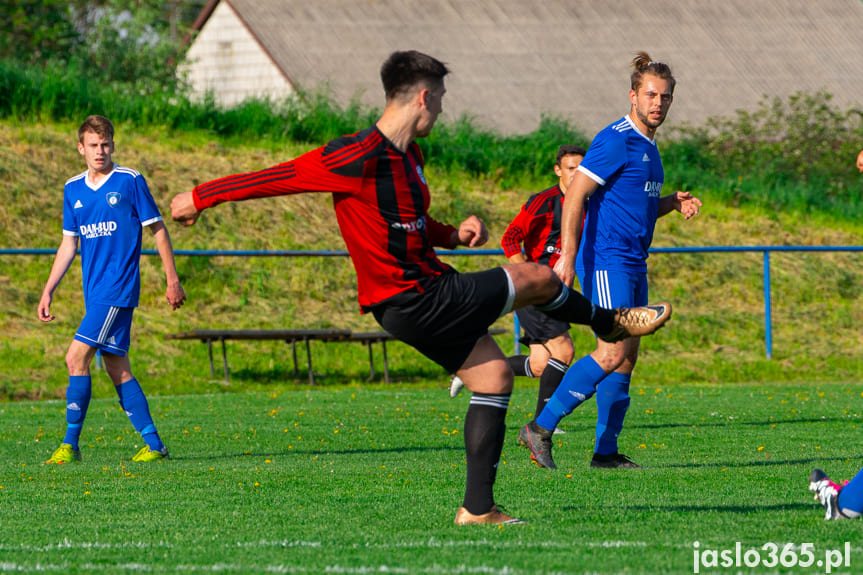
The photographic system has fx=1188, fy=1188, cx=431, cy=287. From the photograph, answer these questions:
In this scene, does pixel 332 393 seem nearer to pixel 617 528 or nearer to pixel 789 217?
pixel 617 528

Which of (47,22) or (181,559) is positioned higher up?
(47,22)

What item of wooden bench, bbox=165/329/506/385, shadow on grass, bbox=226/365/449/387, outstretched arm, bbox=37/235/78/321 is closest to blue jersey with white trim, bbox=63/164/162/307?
outstretched arm, bbox=37/235/78/321

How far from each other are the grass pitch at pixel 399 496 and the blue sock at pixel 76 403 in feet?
0.88

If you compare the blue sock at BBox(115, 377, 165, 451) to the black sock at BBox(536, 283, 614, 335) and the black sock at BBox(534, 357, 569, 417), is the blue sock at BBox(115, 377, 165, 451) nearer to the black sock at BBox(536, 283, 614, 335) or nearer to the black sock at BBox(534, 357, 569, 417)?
the black sock at BBox(534, 357, 569, 417)

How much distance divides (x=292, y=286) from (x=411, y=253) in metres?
15.0

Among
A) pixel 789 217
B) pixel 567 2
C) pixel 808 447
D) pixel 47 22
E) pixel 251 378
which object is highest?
pixel 567 2

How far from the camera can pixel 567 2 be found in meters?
39.4

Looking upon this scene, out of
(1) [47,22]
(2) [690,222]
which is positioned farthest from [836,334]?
(1) [47,22]

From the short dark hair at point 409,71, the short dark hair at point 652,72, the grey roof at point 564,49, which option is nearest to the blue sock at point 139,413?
the short dark hair at point 652,72

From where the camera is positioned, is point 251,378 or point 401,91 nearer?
point 401,91

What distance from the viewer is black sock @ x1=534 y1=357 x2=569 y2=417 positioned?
9062 millimetres

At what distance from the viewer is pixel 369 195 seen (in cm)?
487

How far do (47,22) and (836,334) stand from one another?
24638 millimetres

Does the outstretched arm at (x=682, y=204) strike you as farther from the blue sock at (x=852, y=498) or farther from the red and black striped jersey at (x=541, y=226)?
the blue sock at (x=852, y=498)
